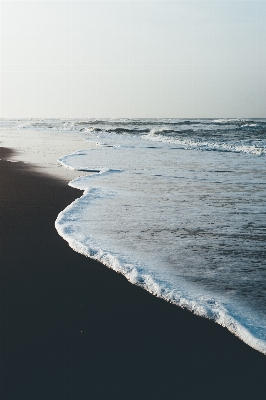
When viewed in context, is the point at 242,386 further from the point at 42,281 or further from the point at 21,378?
the point at 42,281

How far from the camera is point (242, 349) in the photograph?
264 centimetres

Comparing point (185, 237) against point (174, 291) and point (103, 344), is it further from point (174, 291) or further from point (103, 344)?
point (103, 344)

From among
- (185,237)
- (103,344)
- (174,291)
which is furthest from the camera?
(185,237)

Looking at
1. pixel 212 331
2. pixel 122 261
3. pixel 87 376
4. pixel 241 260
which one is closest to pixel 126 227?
pixel 122 261

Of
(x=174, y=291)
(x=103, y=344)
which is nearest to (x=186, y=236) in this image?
(x=174, y=291)

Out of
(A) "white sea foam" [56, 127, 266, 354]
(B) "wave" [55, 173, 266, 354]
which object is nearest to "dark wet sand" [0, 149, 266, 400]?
(B) "wave" [55, 173, 266, 354]

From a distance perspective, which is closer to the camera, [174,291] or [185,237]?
[174,291]

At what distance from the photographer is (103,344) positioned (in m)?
2.67

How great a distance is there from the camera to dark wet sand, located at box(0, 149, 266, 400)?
2.28m

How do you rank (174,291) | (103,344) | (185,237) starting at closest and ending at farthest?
(103,344)
(174,291)
(185,237)

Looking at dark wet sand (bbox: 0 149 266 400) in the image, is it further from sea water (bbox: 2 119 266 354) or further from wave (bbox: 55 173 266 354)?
sea water (bbox: 2 119 266 354)

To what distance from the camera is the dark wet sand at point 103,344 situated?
2.28m

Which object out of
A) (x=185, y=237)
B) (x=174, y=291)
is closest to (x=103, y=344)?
(x=174, y=291)

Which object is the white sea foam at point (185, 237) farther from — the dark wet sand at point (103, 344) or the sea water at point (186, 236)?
the dark wet sand at point (103, 344)
